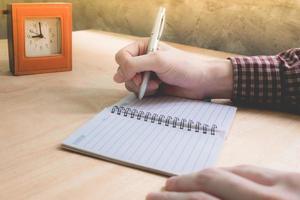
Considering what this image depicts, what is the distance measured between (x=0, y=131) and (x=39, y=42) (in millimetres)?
388

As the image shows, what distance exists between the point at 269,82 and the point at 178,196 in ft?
1.64

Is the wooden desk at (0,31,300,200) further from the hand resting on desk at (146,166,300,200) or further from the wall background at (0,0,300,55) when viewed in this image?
the wall background at (0,0,300,55)

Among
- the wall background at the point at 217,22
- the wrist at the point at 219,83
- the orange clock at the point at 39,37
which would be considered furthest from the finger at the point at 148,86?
the wall background at the point at 217,22

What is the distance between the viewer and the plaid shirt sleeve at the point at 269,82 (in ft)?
2.81

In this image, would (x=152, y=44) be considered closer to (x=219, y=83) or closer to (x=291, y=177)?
(x=219, y=83)

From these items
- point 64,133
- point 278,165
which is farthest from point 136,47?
point 278,165

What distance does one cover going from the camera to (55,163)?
56 centimetres

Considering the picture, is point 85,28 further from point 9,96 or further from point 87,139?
point 87,139

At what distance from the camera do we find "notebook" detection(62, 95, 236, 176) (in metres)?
0.58

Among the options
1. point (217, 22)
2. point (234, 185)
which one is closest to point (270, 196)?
point (234, 185)

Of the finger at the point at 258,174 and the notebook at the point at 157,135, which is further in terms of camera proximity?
the notebook at the point at 157,135

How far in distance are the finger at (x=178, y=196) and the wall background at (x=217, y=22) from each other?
3.10 ft

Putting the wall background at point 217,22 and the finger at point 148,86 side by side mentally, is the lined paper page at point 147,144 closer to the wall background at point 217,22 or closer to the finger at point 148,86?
the finger at point 148,86

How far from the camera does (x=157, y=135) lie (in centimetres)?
66
